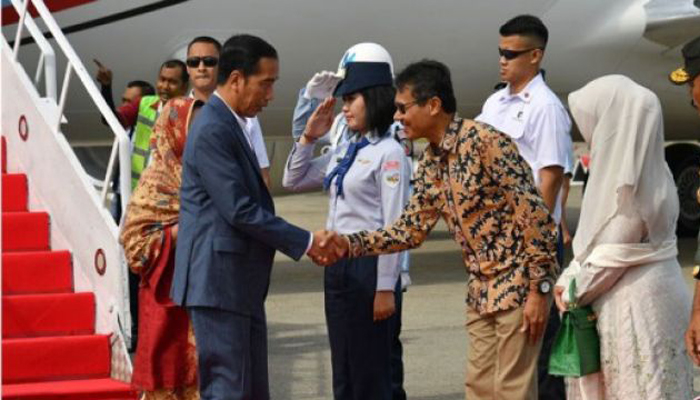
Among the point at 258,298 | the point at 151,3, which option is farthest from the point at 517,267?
the point at 151,3

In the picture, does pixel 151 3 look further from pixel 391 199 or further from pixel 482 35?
pixel 391 199

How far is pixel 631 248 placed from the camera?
4.33 metres

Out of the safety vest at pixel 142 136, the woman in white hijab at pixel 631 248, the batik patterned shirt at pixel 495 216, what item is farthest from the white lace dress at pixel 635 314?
the safety vest at pixel 142 136

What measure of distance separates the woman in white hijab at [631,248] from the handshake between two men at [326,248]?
78 centimetres

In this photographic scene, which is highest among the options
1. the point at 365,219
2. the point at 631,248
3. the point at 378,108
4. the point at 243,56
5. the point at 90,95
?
the point at 243,56

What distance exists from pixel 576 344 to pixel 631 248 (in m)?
0.34

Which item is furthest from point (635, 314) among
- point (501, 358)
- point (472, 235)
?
point (472, 235)

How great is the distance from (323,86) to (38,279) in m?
1.84

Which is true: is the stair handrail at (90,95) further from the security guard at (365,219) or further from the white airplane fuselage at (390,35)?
the white airplane fuselage at (390,35)

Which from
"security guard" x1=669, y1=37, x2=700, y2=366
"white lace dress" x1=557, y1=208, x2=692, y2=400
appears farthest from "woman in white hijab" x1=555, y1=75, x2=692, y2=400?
"security guard" x1=669, y1=37, x2=700, y2=366

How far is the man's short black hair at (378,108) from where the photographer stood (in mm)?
5301

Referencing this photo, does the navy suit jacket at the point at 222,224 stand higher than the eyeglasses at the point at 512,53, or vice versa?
the eyeglasses at the point at 512,53

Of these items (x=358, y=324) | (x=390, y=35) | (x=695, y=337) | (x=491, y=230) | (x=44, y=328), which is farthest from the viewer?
(x=390, y=35)

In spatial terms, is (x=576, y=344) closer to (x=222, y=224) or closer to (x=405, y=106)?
(x=405, y=106)
